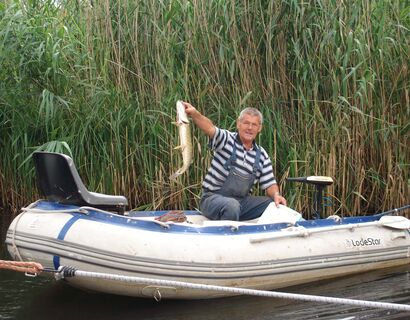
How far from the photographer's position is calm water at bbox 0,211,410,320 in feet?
15.8

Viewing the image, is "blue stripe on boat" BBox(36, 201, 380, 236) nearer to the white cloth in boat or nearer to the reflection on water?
the white cloth in boat

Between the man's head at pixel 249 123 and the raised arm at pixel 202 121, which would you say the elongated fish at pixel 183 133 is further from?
the man's head at pixel 249 123

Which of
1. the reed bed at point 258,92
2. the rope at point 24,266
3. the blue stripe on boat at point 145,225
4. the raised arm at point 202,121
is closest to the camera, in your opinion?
the rope at point 24,266

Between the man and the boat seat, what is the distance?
0.77m

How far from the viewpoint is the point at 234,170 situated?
18.6 ft

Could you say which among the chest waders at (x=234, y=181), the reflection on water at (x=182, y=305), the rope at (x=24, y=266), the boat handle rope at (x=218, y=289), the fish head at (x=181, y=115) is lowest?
the reflection on water at (x=182, y=305)

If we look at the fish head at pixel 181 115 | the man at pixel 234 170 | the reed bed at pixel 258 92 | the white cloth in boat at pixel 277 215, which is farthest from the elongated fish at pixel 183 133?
the reed bed at pixel 258 92

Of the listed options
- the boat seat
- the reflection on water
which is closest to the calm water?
the reflection on water

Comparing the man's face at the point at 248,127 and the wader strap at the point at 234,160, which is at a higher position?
the man's face at the point at 248,127

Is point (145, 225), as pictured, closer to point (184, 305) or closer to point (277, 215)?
point (184, 305)

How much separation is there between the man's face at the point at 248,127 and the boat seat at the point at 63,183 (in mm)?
1053

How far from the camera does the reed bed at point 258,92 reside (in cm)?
666

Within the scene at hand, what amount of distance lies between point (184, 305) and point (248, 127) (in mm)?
1373

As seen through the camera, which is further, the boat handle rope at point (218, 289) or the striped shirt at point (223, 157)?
the striped shirt at point (223, 157)
